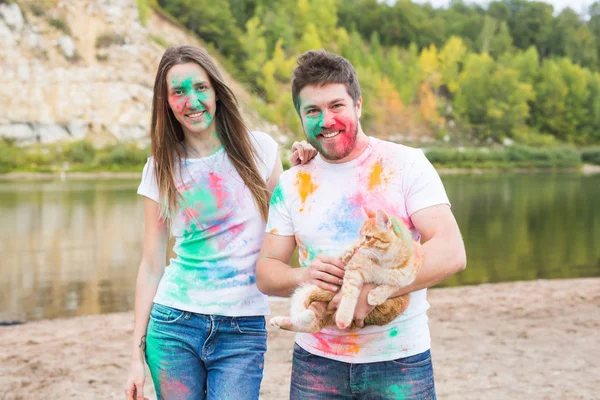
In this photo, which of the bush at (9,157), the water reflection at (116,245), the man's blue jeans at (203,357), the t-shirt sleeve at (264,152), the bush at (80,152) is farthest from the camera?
the bush at (80,152)

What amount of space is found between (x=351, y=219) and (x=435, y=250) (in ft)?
1.27

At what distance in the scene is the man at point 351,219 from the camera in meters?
2.85

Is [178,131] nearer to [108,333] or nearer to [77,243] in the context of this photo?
[108,333]

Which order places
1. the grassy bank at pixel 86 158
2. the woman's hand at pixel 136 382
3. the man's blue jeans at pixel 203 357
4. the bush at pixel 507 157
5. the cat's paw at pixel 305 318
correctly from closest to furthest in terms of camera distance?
1. the cat's paw at pixel 305 318
2. the man's blue jeans at pixel 203 357
3. the woman's hand at pixel 136 382
4. the grassy bank at pixel 86 158
5. the bush at pixel 507 157

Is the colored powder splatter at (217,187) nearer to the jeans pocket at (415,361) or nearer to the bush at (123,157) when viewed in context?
the jeans pocket at (415,361)

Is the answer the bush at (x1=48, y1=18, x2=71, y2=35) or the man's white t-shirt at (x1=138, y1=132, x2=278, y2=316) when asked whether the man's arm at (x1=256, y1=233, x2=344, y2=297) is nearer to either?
the man's white t-shirt at (x1=138, y1=132, x2=278, y2=316)

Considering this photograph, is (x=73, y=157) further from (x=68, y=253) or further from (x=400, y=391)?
(x=400, y=391)

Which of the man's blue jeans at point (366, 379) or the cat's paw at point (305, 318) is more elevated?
the cat's paw at point (305, 318)

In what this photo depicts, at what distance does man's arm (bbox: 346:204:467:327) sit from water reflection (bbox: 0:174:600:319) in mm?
10113

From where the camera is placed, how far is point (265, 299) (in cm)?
345

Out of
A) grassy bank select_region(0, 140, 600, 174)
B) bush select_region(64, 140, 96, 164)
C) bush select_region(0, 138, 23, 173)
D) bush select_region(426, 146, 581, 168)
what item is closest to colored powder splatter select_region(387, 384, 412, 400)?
grassy bank select_region(0, 140, 600, 174)

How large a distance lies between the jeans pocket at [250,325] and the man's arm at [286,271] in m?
0.30

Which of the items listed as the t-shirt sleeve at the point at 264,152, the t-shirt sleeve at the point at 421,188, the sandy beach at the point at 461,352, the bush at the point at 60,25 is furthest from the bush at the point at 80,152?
the t-shirt sleeve at the point at 421,188

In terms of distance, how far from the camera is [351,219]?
9.53 feet
